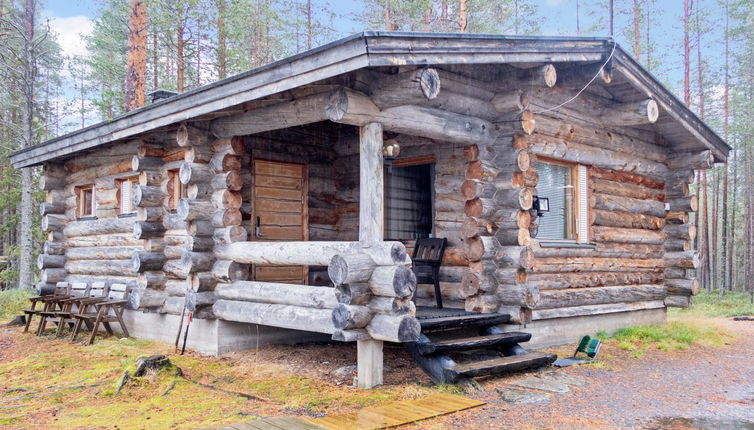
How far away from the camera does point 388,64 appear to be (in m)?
5.66

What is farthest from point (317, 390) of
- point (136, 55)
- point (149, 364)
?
point (136, 55)

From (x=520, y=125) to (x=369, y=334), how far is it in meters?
3.62

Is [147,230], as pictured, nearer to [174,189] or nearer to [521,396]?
[174,189]

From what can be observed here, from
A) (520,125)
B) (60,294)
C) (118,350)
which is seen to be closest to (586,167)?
(520,125)

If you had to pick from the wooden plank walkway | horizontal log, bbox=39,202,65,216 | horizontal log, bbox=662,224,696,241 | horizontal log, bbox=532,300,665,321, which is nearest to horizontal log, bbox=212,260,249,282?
the wooden plank walkway

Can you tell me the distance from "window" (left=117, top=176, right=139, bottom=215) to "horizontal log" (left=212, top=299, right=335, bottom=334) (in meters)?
3.40

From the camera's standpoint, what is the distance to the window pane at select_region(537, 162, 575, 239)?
883cm

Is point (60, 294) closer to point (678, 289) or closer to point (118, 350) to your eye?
point (118, 350)

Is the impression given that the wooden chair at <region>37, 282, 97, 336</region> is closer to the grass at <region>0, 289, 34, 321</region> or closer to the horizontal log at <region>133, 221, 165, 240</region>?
the horizontal log at <region>133, 221, 165, 240</region>

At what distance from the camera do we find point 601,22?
22.2m

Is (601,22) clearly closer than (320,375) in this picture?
No

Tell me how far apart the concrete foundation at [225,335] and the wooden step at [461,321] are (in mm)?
2687

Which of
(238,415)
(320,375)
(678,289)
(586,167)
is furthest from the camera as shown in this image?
(678,289)

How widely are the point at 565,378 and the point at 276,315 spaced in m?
3.51
